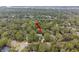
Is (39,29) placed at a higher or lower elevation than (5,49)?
higher

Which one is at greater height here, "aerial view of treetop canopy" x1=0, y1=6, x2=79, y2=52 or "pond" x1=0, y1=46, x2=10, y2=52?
"aerial view of treetop canopy" x1=0, y1=6, x2=79, y2=52

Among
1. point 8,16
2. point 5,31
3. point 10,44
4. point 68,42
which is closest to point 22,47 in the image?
point 10,44

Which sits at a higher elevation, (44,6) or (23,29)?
(44,6)

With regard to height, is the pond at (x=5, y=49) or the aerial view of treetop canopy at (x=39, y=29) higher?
the aerial view of treetop canopy at (x=39, y=29)

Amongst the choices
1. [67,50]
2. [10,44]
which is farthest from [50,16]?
[10,44]

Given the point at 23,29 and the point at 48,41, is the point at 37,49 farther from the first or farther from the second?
the point at 23,29
